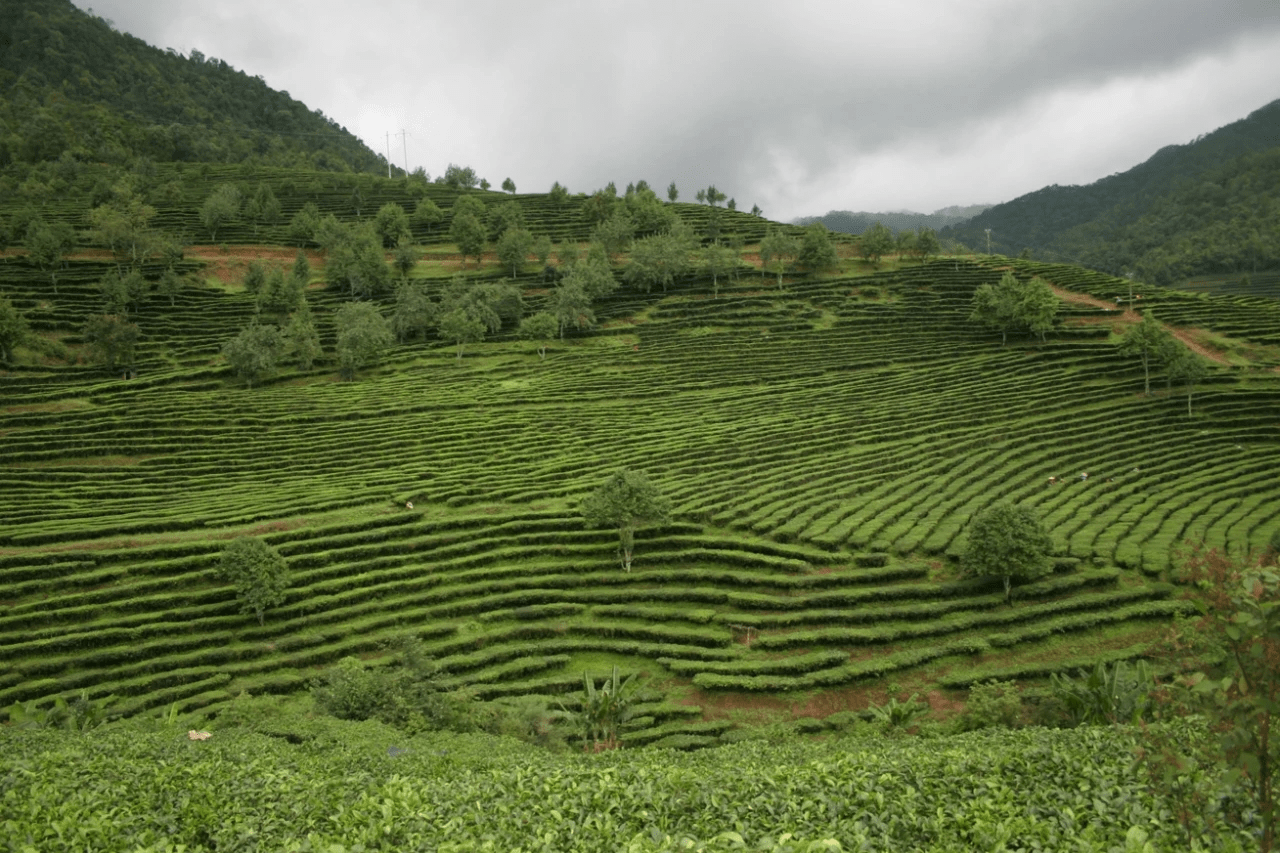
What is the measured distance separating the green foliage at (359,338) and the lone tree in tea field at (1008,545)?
56.6m

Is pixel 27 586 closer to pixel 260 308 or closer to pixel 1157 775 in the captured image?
pixel 1157 775

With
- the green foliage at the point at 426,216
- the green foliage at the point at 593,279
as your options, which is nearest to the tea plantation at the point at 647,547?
the green foliage at the point at 593,279

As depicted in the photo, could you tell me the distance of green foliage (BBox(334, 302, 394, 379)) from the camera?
6543 centimetres

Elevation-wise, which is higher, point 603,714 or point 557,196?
point 557,196

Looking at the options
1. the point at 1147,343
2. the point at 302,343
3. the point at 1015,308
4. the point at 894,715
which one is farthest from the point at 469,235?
the point at 894,715

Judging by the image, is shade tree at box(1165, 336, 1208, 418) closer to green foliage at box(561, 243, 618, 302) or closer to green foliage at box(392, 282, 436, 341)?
green foliage at box(561, 243, 618, 302)

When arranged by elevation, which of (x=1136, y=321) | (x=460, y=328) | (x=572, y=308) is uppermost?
(x=572, y=308)

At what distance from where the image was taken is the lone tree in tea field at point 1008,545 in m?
28.1

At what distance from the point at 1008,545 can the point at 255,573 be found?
3221 cm

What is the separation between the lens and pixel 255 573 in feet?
94.7

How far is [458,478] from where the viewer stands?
41.8 metres

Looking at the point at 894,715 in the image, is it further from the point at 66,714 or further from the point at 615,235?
the point at 615,235

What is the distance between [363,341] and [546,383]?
1954 cm

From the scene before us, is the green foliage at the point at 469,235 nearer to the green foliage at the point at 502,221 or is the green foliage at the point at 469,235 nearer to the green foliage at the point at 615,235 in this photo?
the green foliage at the point at 502,221
